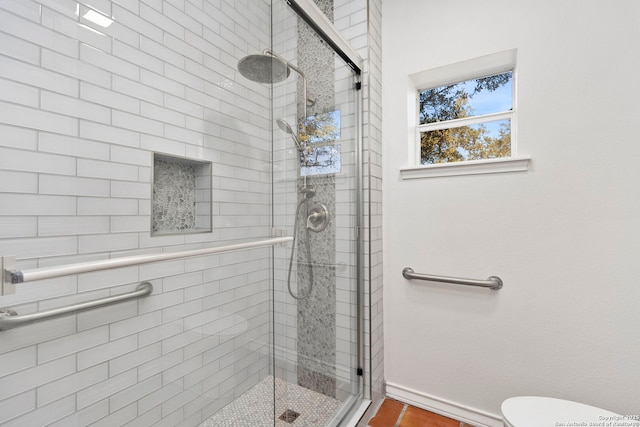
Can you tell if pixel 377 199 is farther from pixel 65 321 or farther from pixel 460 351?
pixel 65 321

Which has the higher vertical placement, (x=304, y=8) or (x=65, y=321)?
(x=304, y=8)

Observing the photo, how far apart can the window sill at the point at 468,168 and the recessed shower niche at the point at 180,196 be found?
1219 mm

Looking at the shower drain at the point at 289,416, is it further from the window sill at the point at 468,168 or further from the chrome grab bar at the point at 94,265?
the window sill at the point at 468,168

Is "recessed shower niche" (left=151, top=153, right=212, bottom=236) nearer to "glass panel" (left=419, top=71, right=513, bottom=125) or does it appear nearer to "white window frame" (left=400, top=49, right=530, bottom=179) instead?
"white window frame" (left=400, top=49, right=530, bottom=179)

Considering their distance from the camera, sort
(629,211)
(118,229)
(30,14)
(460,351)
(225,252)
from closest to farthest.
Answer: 1. (30,14)
2. (118,229)
3. (225,252)
4. (629,211)
5. (460,351)

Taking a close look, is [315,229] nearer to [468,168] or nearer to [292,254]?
[292,254]

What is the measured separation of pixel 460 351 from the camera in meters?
1.60

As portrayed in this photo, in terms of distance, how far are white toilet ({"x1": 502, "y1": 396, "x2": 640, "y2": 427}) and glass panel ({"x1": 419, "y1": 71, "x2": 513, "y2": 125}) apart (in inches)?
57.6

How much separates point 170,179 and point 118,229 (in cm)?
18

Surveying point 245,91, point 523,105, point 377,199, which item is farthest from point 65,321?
point 523,105

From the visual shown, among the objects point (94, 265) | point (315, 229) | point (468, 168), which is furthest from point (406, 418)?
point (94, 265)

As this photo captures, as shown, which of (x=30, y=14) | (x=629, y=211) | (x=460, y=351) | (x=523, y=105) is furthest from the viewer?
(x=460, y=351)

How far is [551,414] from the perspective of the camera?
1196mm

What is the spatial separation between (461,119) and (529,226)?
2.32 ft
